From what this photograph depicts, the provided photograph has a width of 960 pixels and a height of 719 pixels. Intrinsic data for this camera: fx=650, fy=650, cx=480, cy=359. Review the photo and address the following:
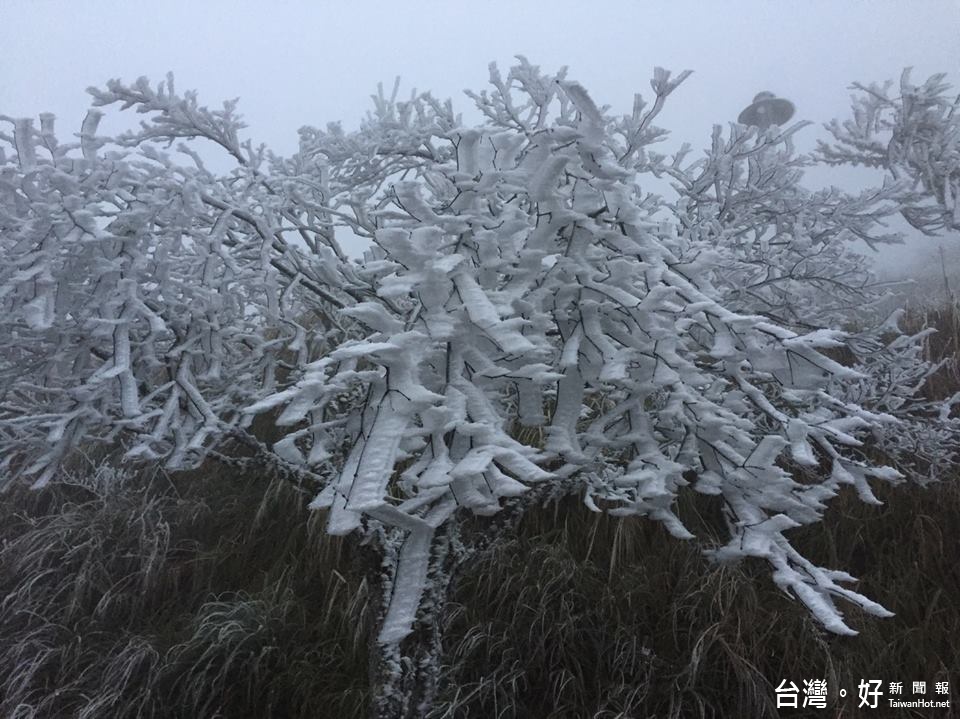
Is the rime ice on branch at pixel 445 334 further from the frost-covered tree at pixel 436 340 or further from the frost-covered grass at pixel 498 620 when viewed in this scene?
the frost-covered grass at pixel 498 620

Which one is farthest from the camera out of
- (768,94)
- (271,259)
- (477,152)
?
(768,94)

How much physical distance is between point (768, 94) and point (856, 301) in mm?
6538

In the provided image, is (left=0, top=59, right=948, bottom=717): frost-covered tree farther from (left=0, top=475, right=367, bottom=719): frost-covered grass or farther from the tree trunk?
(left=0, top=475, right=367, bottom=719): frost-covered grass

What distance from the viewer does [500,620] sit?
3.09m

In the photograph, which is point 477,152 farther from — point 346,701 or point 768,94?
point 768,94

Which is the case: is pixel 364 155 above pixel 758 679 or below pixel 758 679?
above

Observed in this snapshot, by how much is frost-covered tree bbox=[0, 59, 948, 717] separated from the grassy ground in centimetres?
72

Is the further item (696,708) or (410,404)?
(696,708)

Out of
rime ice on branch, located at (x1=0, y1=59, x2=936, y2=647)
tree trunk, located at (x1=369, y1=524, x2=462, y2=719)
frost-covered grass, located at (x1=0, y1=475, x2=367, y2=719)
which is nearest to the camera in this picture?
rime ice on branch, located at (x1=0, y1=59, x2=936, y2=647)

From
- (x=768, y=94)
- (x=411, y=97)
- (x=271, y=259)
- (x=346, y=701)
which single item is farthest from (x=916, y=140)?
(x=768, y=94)

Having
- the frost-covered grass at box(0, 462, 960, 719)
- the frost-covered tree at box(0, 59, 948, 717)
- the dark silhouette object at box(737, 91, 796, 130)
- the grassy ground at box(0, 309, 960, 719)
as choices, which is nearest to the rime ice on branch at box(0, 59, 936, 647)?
the frost-covered tree at box(0, 59, 948, 717)

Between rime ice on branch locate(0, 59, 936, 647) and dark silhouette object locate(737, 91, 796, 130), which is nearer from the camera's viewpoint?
rime ice on branch locate(0, 59, 936, 647)

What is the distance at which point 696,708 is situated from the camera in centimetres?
265

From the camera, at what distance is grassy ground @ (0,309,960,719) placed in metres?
2.71
